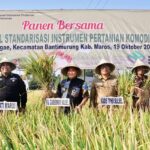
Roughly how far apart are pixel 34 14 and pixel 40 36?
0.41 metres

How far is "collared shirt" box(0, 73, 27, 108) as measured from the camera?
5973 mm

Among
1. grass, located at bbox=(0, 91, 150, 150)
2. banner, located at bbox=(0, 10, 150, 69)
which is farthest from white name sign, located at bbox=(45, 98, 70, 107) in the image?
banner, located at bbox=(0, 10, 150, 69)

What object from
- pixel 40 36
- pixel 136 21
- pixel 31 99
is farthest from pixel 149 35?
pixel 31 99

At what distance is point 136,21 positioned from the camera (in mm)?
8477

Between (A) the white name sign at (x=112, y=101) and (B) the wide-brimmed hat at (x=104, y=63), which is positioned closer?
(A) the white name sign at (x=112, y=101)

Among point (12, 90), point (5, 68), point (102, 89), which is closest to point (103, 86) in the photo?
point (102, 89)

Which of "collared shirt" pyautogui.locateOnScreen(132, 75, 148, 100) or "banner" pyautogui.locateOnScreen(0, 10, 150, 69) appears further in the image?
"banner" pyautogui.locateOnScreen(0, 10, 150, 69)

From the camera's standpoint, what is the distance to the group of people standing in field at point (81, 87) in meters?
5.73

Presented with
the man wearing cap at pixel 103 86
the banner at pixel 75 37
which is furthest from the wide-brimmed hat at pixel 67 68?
the banner at pixel 75 37

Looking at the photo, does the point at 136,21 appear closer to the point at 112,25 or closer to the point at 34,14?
the point at 112,25

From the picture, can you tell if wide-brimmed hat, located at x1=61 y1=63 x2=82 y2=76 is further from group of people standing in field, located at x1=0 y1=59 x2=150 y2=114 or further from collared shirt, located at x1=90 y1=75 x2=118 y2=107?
collared shirt, located at x1=90 y1=75 x2=118 y2=107

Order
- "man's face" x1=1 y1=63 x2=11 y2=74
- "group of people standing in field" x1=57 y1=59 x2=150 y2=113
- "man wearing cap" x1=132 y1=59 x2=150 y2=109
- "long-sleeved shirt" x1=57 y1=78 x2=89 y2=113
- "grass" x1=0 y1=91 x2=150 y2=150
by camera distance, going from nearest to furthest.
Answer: "grass" x1=0 y1=91 x2=150 y2=150 < "man wearing cap" x1=132 y1=59 x2=150 y2=109 < "group of people standing in field" x1=57 y1=59 x2=150 y2=113 < "long-sleeved shirt" x1=57 y1=78 x2=89 y2=113 < "man's face" x1=1 y1=63 x2=11 y2=74

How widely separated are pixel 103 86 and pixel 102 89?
4 cm

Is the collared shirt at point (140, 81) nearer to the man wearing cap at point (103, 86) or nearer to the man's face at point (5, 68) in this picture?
the man wearing cap at point (103, 86)
